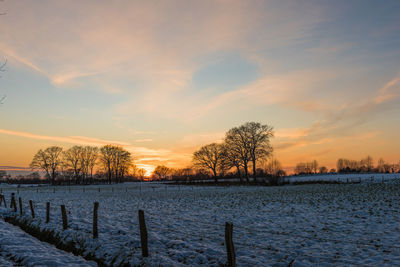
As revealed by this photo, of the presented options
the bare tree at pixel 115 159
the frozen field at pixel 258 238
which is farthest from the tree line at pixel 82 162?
the frozen field at pixel 258 238

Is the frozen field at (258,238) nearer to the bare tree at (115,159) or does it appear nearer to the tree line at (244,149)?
the tree line at (244,149)

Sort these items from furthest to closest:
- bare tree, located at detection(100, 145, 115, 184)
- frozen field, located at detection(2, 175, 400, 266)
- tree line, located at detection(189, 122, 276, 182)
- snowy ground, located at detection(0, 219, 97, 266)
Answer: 1. bare tree, located at detection(100, 145, 115, 184)
2. tree line, located at detection(189, 122, 276, 182)
3. frozen field, located at detection(2, 175, 400, 266)
4. snowy ground, located at detection(0, 219, 97, 266)

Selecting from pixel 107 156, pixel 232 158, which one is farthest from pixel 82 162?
pixel 232 158

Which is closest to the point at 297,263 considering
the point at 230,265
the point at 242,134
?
the point at 230,265

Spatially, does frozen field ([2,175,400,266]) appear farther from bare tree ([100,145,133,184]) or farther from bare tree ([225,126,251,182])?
bare tree ([100,145,133,184])

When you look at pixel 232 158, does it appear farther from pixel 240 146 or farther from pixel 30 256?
pixel 30 256

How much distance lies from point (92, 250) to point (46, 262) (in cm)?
242

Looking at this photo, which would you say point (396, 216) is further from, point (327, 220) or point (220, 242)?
point (220, 242)

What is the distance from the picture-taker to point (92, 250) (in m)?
10.2

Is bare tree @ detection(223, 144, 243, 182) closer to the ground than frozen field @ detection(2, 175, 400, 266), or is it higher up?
higher up

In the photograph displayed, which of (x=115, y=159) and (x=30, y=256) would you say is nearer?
(x=30, y=256)

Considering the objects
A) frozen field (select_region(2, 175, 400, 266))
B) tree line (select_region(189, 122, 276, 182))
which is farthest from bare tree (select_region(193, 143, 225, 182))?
frozen field (select_region(2, 175, 400, 266))

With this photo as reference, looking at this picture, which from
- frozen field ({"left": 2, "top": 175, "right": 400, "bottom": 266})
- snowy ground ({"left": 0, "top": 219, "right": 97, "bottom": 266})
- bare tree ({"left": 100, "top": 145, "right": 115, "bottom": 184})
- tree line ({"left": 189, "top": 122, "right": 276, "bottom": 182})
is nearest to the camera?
snowy ground ({"left": 0, "top": 219, "right": 97, "bottom": 266})

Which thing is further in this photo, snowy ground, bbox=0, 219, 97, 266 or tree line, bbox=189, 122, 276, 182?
tree line, bbox=189, 122, 276, 182
